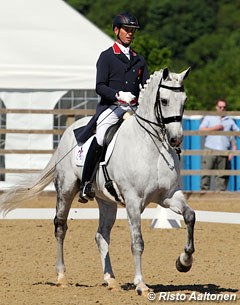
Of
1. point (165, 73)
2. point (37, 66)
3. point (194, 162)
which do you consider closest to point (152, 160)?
point (165, 73)

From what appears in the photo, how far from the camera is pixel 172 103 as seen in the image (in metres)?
9.30

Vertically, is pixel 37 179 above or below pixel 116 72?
below

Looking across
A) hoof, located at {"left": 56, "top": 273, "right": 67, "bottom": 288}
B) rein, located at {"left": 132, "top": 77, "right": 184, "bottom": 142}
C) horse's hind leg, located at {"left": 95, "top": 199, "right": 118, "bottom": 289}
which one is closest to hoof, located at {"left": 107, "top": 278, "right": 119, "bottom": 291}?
horse's hind leg, located at {"left": 95, "top": 199, "right": 118, "bottom": 289}

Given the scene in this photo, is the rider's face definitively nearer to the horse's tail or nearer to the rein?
the rein

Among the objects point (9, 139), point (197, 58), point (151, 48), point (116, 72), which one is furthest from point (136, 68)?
point (197, 58)

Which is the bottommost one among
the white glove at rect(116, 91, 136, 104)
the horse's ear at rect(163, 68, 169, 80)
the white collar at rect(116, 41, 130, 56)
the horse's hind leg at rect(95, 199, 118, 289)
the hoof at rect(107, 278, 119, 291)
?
the hoof at rect(107, 278, 119, 291)

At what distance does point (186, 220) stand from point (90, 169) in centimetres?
127

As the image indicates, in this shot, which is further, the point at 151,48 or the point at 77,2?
the point at 77,2

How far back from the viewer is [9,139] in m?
22.3

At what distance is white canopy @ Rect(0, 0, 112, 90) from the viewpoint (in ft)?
72.2

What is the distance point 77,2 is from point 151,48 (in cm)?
4858

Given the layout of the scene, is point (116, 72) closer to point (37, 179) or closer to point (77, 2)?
point (37, 179)

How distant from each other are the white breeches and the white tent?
1122 cm

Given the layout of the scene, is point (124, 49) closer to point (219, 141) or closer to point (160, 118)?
Answer: point (160, 118)
